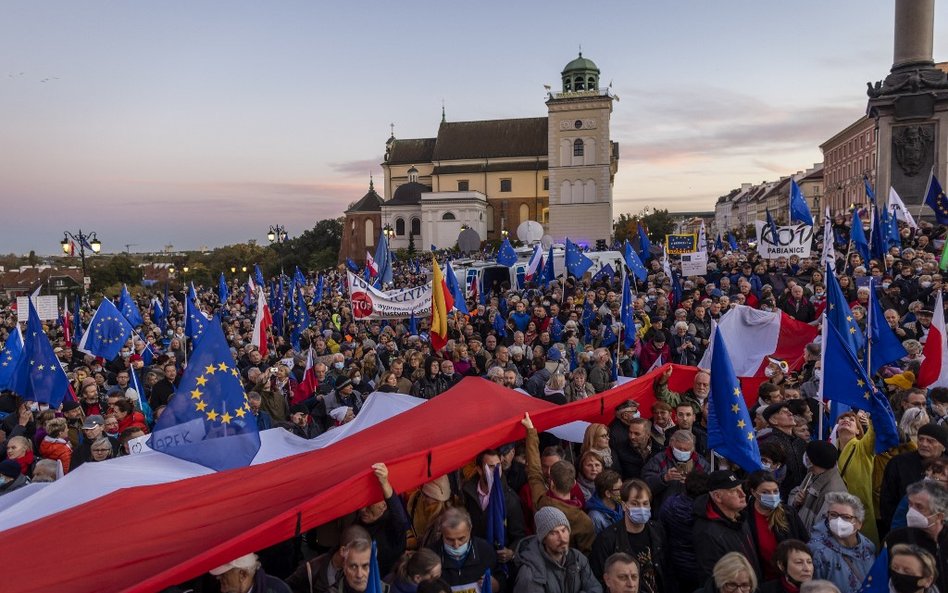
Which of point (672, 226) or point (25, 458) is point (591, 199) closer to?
point (672, 226)

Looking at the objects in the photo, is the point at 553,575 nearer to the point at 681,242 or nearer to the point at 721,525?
the point at 721,525

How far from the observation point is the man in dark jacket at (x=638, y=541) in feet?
15.3

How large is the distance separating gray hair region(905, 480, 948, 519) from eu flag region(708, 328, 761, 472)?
52.5 inches

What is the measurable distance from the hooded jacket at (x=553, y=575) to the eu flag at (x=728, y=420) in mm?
1709

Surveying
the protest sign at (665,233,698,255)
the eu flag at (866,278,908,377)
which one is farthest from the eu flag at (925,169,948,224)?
the eu flag at (866,278,908,377)

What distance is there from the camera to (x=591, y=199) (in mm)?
77500

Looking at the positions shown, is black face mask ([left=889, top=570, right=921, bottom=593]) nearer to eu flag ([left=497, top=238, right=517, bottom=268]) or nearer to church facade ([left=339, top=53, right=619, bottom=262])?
eu flag ([left=497, top=238, right=517, bottom=268])

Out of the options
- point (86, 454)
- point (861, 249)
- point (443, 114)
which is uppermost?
point (443, 114)

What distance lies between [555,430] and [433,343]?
20.7 feet

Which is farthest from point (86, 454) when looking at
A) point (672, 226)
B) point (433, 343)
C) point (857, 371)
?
point (672, 226)

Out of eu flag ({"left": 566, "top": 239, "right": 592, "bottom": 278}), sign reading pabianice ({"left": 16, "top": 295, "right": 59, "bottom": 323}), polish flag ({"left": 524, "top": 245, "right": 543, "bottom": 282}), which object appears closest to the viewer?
sign reading pabianice ({"left": 16, "top": 295, "right": 59, "bottom": 323})

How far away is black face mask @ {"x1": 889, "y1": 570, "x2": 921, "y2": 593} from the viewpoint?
3620mm

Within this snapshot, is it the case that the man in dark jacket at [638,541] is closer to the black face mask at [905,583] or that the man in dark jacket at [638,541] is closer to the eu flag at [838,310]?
the black face mask at [905,583]

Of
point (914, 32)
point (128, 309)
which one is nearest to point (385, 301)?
point (128, 309)
